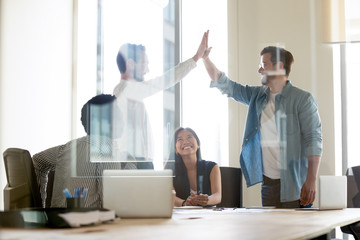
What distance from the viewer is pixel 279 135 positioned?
478 cm

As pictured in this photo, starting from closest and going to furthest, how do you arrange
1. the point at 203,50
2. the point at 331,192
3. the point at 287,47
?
the point at 331,192
the point at 287,47
the point at 203,50

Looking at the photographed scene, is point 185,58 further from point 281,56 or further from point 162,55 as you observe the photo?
point 281,56

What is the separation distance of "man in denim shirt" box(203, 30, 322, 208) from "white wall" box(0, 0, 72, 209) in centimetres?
179

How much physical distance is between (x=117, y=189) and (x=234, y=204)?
1.74 m

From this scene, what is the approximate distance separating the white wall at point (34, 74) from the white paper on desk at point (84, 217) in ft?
10.6

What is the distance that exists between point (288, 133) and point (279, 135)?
0.08 m

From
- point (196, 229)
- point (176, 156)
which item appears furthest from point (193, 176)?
point (196, 229)

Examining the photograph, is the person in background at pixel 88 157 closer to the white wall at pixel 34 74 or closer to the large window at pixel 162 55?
the large window at pixel 162 55

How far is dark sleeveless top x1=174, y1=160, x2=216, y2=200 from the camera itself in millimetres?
4182

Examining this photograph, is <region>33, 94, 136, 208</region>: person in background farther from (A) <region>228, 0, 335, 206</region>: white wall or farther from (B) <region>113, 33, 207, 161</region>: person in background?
(A) <region>228, 0, 335, 206</region>: white wall

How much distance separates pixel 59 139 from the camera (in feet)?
18.6

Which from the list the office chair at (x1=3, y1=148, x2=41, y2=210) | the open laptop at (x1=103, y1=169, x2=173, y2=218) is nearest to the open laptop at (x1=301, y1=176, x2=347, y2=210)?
the open laptop at (x1=103, y1=169, x2=173, y2=218)

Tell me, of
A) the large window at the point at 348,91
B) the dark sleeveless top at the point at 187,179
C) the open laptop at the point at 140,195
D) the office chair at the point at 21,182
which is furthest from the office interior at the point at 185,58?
the open laptop at the point at 140,195

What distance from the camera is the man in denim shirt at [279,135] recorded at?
4.56 m
